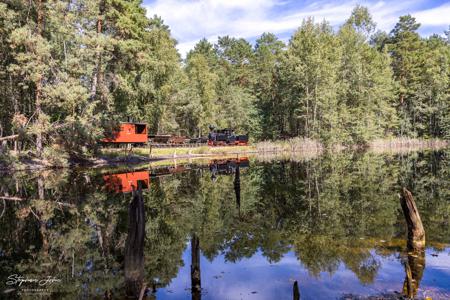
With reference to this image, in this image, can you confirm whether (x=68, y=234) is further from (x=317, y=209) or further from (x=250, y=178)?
(x=250, y=178)

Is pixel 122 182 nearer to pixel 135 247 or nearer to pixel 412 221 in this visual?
pixel 135 247

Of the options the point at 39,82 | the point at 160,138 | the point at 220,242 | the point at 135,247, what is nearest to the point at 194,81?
the point at 160,138

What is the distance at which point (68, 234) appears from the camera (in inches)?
460

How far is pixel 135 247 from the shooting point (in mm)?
6953

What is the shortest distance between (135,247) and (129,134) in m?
33.7

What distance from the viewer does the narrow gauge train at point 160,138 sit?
127ft

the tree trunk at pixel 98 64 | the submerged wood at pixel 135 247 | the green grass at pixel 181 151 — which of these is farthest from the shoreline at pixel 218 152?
the submerged wood at pixel 135 247

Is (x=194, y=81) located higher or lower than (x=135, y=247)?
higher

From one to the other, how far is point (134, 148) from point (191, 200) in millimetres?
27359

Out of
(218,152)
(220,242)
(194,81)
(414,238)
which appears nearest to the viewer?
(414,238)

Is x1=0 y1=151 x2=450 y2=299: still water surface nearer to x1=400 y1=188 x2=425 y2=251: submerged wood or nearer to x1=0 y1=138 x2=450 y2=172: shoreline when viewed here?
x1=400 y1=188 x2=425 y2=251: submerged wood

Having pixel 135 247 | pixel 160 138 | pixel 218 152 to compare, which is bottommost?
pixel 218 152

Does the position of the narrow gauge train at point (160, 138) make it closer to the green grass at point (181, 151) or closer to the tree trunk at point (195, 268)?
the green grass at point (181, 151)
